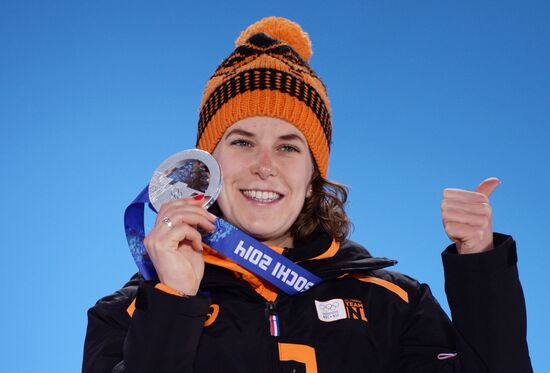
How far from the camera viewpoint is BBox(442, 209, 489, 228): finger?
Answer: 2.06 m

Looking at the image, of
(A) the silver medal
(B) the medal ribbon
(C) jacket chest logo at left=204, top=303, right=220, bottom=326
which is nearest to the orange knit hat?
(A) the silver medal

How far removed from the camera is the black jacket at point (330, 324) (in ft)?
6.56

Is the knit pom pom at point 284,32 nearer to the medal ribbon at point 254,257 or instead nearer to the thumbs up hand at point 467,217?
the medal ribbon at point 254,257

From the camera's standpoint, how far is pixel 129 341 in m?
2.02

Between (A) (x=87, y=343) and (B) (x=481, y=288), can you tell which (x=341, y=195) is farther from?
(A) (x=87, y=343)

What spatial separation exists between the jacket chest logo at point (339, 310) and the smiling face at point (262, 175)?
36cm

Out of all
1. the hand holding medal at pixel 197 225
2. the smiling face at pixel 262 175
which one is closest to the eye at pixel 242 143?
the smiling face at pixel 262 175

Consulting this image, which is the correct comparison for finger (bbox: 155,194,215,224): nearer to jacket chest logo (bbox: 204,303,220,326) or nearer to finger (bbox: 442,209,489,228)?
jacket chest logo (bbox: 204,303,220,326)

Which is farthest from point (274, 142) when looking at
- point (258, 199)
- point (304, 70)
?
point (304, 70)

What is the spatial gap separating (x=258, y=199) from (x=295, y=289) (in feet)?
1.21

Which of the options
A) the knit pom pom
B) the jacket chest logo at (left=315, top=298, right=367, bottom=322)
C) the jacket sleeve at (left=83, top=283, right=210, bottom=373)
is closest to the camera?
the jacket sleeve at (left=83, top=283, right=210, bottom=373)

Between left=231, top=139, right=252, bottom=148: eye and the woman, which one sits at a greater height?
left=231, top=139, right=252, bottom=148: eye

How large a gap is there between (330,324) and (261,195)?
54 cm

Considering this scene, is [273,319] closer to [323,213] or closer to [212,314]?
[212,314]
